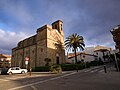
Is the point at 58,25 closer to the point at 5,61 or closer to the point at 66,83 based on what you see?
the point at 66,83

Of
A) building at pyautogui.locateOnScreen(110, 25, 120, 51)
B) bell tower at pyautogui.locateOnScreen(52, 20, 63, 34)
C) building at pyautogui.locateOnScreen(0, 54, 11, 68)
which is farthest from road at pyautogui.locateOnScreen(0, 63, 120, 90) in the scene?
building at pyautogui.locateOnScreen(0, 54, 11, 68)

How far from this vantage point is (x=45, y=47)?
153ft

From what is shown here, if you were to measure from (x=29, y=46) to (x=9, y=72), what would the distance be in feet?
69.5

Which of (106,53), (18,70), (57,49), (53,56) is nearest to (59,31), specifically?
(57,49)

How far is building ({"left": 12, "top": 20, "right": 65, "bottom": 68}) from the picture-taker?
154 ft

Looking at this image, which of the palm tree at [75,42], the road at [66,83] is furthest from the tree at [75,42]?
the road at [66,83]

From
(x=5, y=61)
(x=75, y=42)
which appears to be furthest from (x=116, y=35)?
(x=5, y=61)

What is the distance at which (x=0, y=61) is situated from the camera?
281 ft

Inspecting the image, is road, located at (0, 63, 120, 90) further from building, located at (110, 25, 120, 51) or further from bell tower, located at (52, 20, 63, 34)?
bell tower, located at (52, 20, 63, 34)

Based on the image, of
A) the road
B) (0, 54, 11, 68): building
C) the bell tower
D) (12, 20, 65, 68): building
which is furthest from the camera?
(0, 54, 11, 68): building

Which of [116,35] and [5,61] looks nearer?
[116,35]

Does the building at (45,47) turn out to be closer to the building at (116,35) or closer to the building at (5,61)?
the building at (116,35)

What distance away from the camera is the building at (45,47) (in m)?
47.1

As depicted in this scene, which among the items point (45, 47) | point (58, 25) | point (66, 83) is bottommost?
point (66, 83)
